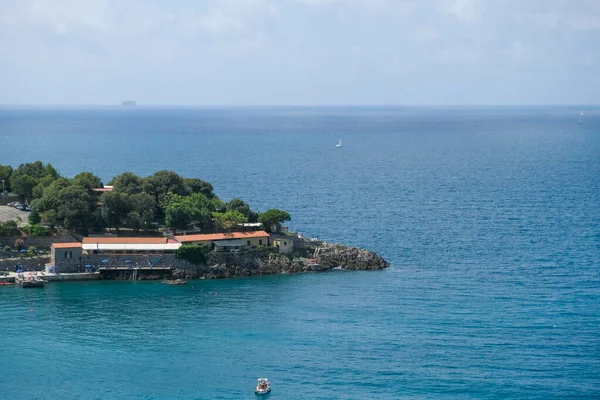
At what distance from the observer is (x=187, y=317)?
72750mm

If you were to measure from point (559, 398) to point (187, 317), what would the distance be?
32.4m

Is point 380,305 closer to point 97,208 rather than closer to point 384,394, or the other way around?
point 384,394

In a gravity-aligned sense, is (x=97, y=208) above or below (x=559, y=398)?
above

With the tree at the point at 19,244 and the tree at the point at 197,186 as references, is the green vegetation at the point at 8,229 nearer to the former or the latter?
the tree at the point at 19,244

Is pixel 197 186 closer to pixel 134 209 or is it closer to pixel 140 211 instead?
pixel 140 211

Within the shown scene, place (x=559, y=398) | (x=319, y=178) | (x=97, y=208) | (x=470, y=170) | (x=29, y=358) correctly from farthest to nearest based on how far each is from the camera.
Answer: (x=470, y=170) < (x=319, y=178) < (x=97, y=208) < (x=29, y=358) < (x=559, y=398)

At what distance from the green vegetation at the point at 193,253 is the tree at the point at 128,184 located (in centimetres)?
1729

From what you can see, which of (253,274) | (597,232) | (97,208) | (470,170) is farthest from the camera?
(470,170)

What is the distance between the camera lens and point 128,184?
340 ft

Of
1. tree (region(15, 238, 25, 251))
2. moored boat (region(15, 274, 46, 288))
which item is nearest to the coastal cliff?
moored boat (region(15, 274, 46, 288))

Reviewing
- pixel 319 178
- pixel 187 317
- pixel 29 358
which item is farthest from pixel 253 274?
pixel 319 178

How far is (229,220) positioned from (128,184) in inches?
671

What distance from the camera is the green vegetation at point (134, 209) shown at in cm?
9419

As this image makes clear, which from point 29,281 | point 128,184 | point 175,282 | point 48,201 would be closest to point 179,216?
point 175,282
